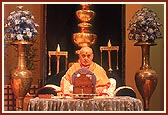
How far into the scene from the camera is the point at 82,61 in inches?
177

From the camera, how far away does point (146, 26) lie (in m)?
4.39

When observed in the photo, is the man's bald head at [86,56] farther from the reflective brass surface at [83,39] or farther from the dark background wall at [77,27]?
the dark background wall at [77,27]

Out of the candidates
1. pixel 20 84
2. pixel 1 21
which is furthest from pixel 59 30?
pixel 1 21

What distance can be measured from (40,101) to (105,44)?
179cm

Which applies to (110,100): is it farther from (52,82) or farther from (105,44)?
(105,44)

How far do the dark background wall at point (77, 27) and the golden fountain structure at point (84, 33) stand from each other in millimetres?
253

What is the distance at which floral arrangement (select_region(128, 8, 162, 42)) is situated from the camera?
438cm

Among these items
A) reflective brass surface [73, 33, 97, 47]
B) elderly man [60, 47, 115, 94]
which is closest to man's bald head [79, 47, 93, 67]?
elderly man [60, 47, 115, 94]

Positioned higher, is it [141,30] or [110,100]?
[141,30]

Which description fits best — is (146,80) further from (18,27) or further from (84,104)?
(18,27)

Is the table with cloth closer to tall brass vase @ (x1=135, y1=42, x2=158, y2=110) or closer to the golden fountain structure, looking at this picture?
tall brass vase @ (x1=135, y1=42, x2=158, y2=110)

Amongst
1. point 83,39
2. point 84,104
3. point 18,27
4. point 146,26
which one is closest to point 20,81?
point 18,27

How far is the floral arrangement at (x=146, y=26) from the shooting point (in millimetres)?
4379

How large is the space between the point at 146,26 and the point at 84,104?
3.91ft
